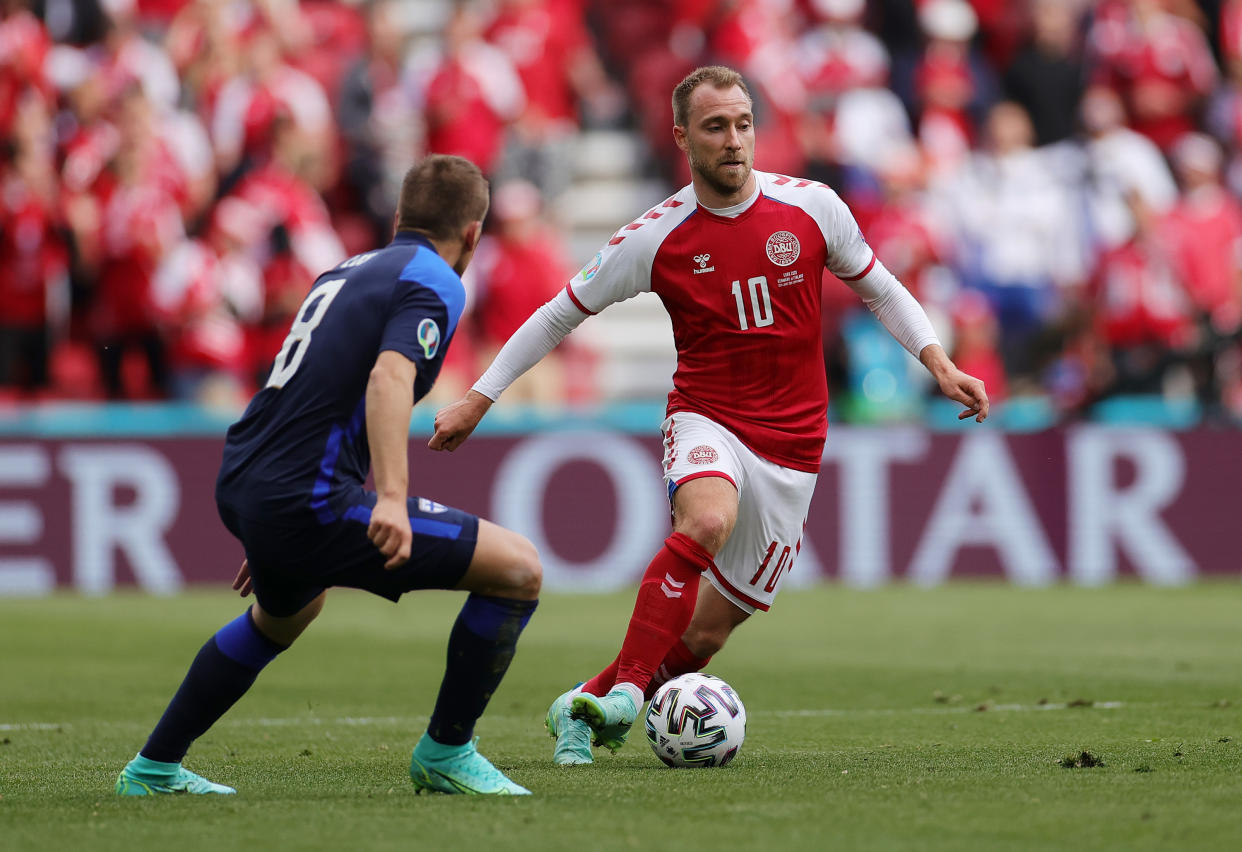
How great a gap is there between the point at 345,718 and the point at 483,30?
10.9 meters

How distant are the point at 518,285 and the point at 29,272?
152 inches

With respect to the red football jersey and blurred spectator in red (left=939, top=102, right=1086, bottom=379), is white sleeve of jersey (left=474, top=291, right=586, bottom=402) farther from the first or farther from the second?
blurred spectator in red (left=939, top=102, right=1086, bottom=379)

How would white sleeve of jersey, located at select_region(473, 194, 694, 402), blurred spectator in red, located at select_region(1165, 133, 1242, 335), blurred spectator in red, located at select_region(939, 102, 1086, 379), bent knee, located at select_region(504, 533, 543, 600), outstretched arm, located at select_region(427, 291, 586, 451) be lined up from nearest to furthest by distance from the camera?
bent knee, located at select_region(504, 533, 543, 600)
outstretched arm, located at select_region(427, 291, 586, 451)
white sleeve of jersey, located at select_region(473, 194, 694, 402)
blurred spectator in red, located at select_region(1165, 133, 1242, 335)
blurred spectator in red, located at select_region(939, 102, 1086, 379)

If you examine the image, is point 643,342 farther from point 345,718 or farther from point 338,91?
point 345,718

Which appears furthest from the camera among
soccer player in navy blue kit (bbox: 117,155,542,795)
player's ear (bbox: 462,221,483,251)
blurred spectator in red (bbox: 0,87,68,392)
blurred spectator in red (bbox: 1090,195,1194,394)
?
blurred spectator in red (bbox: 1090,195,1194,394)

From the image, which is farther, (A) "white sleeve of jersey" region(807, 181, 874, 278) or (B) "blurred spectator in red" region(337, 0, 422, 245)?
(B) "blurred spectator in red" region(337, 0, 422, 245)

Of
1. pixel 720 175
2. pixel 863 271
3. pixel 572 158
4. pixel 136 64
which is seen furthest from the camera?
pixel 572 158

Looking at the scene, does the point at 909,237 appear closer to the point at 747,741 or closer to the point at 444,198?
the point at 747,741

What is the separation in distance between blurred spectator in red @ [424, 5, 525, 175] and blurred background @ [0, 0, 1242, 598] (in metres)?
0.03

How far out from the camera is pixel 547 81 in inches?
673

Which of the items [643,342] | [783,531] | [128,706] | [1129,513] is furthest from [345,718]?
[643,342]

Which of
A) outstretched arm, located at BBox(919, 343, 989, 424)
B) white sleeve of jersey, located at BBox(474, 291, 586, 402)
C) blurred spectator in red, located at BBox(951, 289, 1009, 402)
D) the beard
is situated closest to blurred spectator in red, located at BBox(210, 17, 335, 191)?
blurred spectator in red, located at BBox(951, 289, 1009, 402)

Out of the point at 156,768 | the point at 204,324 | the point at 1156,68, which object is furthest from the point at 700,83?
the point at 1156,68

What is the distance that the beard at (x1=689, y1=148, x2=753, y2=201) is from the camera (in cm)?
632
